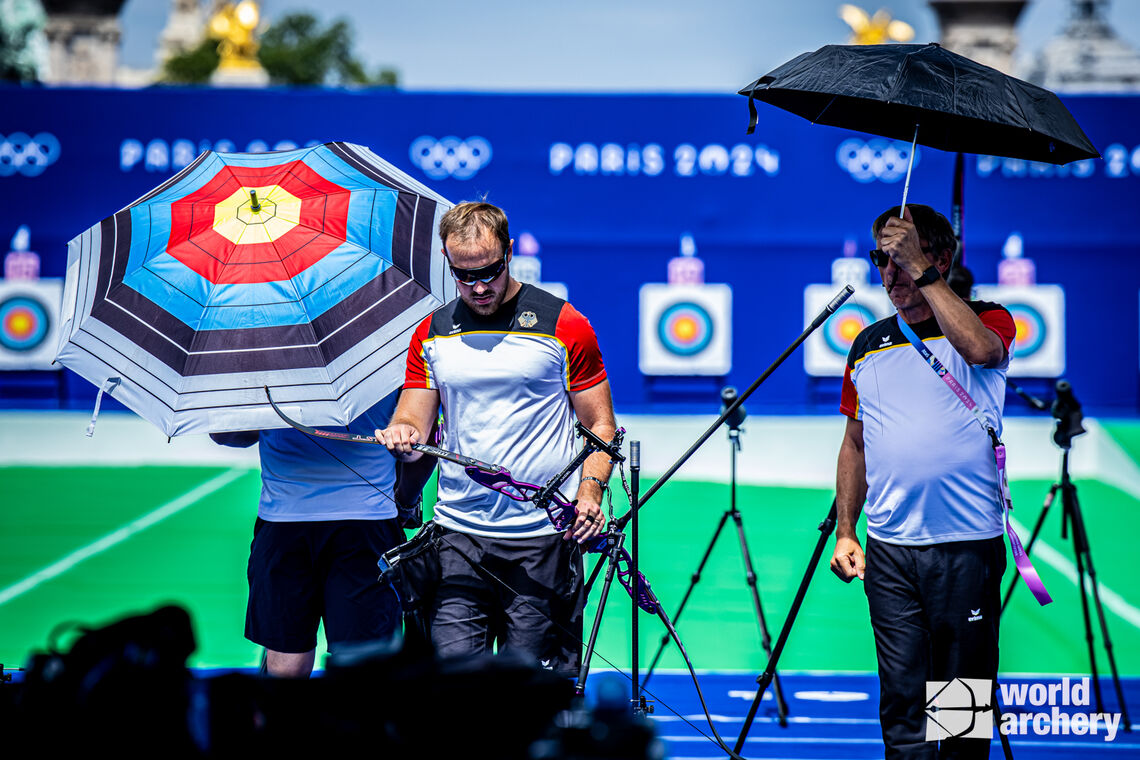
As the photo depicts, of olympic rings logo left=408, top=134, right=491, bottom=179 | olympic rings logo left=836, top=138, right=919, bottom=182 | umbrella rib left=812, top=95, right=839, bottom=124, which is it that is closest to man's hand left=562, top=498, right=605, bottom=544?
umbrella rib left=812, top=95, right=839, bottom=124

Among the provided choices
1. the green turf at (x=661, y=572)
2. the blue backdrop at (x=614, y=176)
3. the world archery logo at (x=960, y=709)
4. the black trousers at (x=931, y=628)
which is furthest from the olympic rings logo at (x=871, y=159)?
the world archery logo at (x=960, y=709)

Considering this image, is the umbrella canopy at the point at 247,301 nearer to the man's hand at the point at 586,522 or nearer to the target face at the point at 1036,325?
the man's hand at the point at 586,522

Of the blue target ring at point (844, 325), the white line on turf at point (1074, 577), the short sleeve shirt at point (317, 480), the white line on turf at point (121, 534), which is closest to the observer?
the short sleeve shirt at point (317, 480)

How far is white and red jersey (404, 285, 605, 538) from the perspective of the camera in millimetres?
2398

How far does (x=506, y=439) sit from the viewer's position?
7.89 ft

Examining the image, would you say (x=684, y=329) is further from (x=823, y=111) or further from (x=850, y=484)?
(x=850, y=484)

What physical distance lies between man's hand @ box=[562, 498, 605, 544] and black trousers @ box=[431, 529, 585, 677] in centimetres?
10

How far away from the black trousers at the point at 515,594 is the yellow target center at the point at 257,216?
2.51ft

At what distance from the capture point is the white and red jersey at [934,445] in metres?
2.37

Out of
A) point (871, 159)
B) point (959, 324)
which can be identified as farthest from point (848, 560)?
point (871, 159)

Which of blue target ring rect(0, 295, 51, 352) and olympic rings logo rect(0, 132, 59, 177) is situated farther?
blue target ring rect(0, 295, 51, 352)

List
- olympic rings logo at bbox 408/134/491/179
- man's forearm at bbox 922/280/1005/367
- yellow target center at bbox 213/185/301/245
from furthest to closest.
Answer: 1. olympic rings logo at bbox 408/134/491/179
2. yellow target center at bbox 213/185/301/245
3. man's forearm at bbox 922/280/1005/367

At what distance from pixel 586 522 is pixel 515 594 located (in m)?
0.25

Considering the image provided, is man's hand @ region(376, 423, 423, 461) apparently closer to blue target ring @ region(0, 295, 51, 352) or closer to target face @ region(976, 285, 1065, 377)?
target face @ region(976, 285, 1065, 377)
